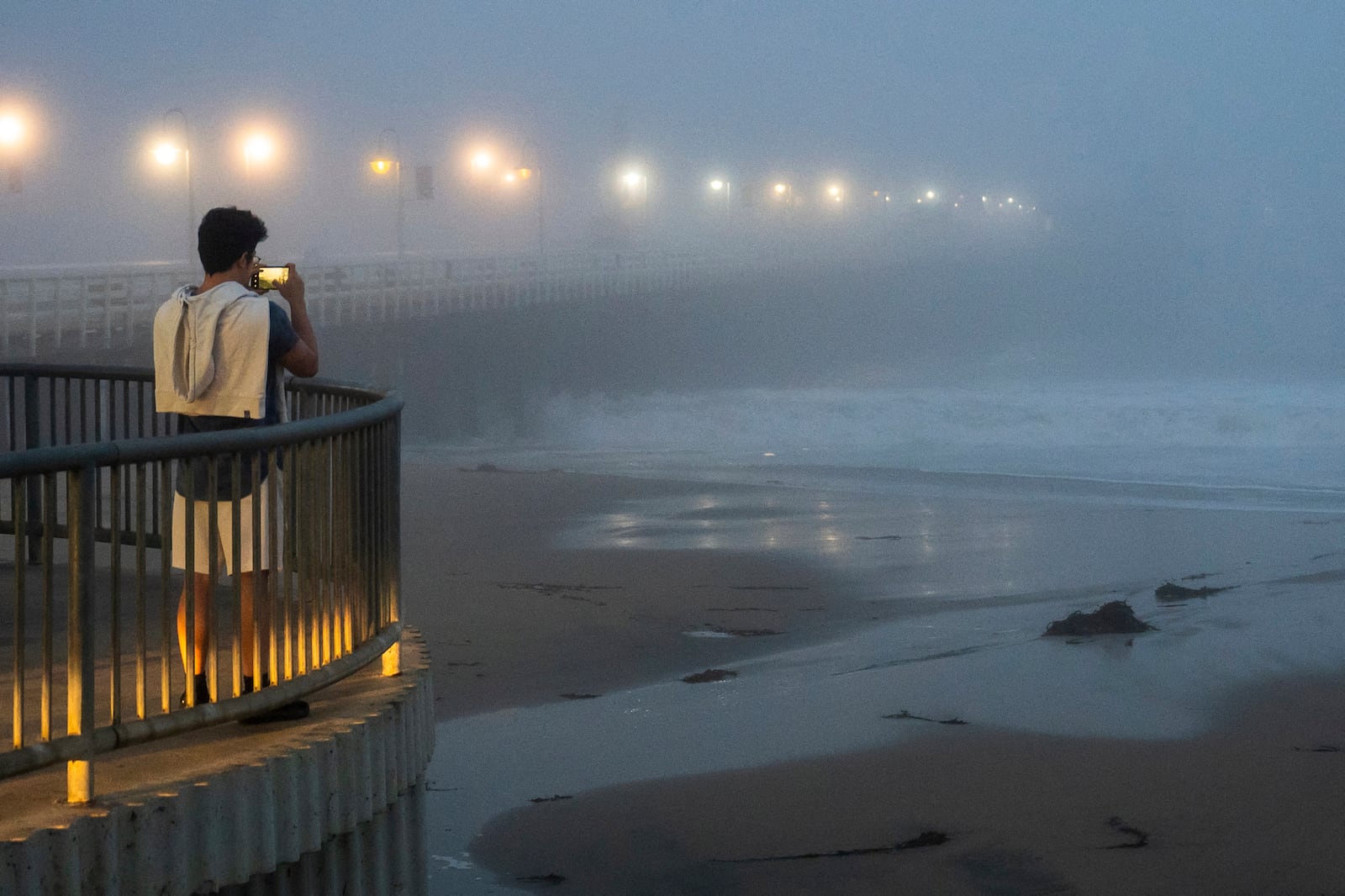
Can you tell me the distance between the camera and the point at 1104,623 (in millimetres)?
12422

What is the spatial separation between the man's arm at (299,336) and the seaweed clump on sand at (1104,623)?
847 centimetres

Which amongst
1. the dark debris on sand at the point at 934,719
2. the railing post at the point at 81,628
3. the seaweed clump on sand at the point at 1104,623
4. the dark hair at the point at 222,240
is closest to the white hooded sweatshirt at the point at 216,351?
the dark hair at the point at 222,240

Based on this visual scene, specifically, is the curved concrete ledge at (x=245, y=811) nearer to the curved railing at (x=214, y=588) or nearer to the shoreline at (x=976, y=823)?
the curved railing at (x=214, y=588)

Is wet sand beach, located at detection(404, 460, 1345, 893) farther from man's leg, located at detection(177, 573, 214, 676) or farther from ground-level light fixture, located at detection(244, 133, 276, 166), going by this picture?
ground-level light fixture, located at detection(244, 133, 276, 166)

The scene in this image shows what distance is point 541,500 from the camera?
21828mm

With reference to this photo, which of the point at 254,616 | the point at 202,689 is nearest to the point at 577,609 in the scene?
the point at 254,616

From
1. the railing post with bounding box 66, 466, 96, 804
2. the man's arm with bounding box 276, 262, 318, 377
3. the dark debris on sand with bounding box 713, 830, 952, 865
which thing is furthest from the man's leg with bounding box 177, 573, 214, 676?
the dark debris on sand with bounding box 713, 830, 952, 865

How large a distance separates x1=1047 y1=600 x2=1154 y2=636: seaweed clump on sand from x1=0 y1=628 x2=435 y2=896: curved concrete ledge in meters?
8.12

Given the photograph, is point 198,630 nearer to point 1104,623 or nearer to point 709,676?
point 709,676

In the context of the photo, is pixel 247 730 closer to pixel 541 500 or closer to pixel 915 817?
pixel 915 817

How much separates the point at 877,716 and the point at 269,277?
19.7ft

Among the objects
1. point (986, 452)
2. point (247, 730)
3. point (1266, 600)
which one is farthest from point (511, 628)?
point (986, 452)

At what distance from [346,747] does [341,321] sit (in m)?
33.4

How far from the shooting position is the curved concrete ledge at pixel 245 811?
11.6ft
